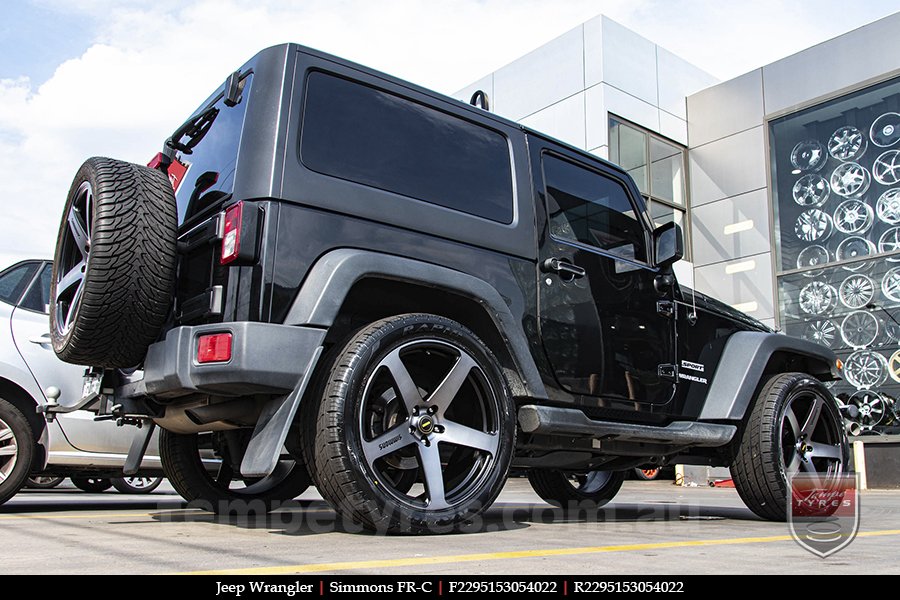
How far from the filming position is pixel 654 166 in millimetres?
16719

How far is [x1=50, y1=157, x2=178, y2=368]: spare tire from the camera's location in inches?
134

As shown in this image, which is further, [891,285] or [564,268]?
[891,285]

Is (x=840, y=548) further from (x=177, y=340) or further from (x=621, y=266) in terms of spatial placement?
(x=177, y=340)

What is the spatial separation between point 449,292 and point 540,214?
2.89ft

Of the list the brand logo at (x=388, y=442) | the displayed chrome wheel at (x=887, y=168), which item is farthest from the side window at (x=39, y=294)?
the displayed chrome wheel at (x=887, y=168)

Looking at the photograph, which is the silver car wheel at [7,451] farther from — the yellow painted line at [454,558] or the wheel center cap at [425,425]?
the yellow painted line at [454,558]

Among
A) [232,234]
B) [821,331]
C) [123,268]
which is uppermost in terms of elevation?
[821,331]

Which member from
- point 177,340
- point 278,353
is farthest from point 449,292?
point 177,340

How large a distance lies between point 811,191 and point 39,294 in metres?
13.7

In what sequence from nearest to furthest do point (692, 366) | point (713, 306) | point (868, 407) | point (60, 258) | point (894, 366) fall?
point (60, 258) < point (692, 366) < point (713, 306) < point (868, 407) < point (894, 366)

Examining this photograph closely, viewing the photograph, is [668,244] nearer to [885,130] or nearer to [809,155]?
[885,130]

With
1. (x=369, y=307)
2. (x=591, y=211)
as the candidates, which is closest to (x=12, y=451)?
(x=369, y=307)

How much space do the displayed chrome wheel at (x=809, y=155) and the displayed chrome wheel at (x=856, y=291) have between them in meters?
2.19

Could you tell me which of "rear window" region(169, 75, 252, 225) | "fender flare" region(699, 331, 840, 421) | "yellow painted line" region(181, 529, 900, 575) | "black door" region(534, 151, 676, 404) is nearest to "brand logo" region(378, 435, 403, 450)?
"yellow painted line" region(181, 529, 900, 575)
